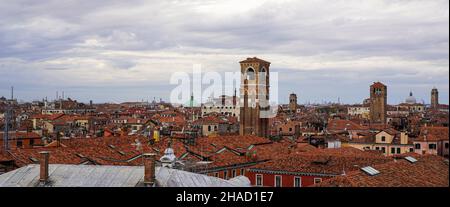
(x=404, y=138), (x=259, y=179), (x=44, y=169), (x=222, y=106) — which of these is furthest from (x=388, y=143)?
(x=222, y=106)

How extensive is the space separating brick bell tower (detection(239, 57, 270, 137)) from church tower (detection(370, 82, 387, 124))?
2365 centimetres

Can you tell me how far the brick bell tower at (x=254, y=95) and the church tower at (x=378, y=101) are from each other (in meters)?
23.7

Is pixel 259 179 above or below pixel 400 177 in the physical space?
below

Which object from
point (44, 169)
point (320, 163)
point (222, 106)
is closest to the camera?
point (44, 169)

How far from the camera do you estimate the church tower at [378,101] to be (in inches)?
2835

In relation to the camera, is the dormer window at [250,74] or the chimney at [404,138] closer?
the chimney at [404,138]

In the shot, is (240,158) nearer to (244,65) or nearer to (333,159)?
(333,159)

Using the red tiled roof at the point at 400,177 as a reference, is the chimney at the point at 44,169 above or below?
above

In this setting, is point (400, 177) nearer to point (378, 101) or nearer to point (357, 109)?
point (378, 101)

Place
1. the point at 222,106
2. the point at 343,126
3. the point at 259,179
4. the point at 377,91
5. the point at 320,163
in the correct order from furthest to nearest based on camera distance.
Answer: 1. the point at 222,106
2. the point at 377,91
3. the point at 343,126
4. the point at 259,179
5. the point at 320,163

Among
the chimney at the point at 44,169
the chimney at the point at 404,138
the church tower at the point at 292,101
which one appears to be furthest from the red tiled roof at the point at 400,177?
the church tower at the point at 292,101

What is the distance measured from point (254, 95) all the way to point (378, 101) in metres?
25.8

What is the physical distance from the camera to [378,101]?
237 ft

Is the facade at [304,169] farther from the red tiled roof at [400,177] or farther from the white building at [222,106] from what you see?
the white building at [222,106]
